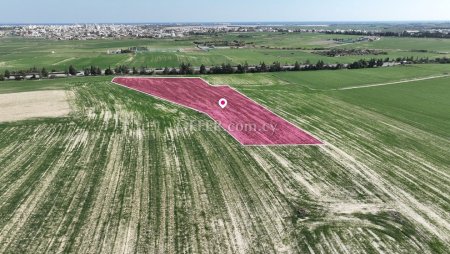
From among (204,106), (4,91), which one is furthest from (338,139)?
(4,91)

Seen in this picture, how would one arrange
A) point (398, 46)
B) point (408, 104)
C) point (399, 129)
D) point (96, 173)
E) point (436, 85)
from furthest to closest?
point (398, 46) → point (436, 85) → point (408, 104) → point (399, 129) → point (96, 173)

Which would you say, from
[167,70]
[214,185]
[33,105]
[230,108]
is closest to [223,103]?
[230,108]

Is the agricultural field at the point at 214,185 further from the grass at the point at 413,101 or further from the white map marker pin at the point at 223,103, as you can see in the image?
the white map marker pin at the point at 223,103

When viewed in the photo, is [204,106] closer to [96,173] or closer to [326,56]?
[96,173]

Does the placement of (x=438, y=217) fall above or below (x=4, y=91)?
below

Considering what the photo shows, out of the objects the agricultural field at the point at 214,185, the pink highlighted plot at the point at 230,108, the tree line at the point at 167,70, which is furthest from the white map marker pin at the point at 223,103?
the tree line at the point at 167,70

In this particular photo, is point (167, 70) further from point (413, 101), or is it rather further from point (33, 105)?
point (413, 101)
